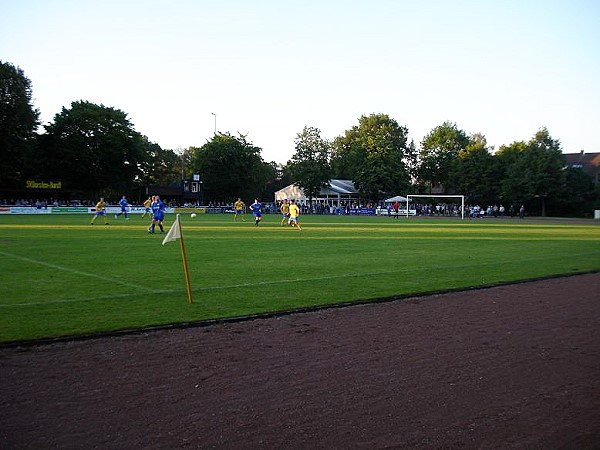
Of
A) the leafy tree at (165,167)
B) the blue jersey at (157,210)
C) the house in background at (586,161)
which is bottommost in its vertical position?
the blue jersey at (157,210)

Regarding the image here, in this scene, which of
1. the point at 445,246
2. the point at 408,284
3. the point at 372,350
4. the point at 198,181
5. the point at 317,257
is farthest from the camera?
the point at 198,181

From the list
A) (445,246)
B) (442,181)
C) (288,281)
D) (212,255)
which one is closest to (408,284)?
(288,281)

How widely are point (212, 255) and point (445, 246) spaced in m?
10.8

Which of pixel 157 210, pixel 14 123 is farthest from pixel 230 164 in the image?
pixel 157 210

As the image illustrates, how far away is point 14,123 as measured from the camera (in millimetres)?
70062

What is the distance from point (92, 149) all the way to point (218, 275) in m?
73.0

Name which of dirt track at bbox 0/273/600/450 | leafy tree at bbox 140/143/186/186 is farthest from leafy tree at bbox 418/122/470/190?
dirt track at bbox 0/273/600/450

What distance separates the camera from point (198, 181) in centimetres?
8375

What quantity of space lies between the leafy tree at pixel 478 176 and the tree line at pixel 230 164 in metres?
0.16

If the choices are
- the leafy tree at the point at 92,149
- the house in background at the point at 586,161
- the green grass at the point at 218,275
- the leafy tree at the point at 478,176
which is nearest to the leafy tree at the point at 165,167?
the leafy tree at the point at 92,149

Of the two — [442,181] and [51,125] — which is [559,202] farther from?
[51,125]

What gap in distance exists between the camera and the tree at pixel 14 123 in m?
69.0

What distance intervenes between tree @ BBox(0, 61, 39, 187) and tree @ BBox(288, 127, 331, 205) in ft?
132

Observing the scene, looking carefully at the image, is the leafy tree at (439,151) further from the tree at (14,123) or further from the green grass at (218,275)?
the green grass at (218,275)
